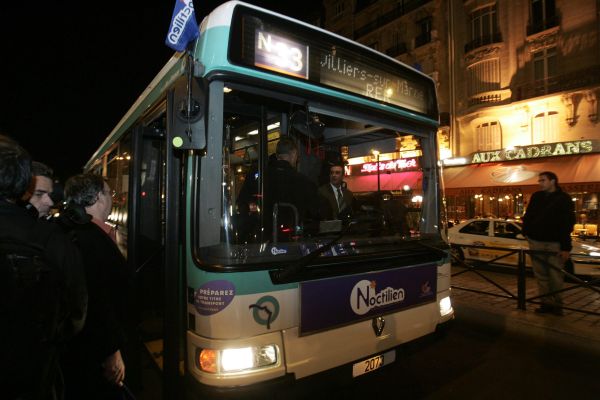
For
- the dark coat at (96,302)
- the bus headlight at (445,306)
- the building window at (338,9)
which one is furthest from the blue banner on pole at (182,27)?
the building window at (338,9)

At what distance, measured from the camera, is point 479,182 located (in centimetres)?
1672

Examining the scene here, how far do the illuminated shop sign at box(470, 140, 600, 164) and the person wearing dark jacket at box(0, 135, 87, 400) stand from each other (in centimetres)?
1800

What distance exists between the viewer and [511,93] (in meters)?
19.1

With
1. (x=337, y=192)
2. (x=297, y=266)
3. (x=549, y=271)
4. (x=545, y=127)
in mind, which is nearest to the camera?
(x=297, y=266)

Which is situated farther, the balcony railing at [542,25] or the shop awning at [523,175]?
the balcony railing at [542,25]

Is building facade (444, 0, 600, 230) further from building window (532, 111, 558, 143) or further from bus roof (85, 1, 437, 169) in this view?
bus roof (85, 1, 437, 169)

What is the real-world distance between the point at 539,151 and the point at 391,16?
1501cm

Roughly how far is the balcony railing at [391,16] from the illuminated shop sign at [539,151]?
11599mm

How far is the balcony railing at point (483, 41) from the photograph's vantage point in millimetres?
19844

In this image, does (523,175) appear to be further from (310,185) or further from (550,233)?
(310,185)

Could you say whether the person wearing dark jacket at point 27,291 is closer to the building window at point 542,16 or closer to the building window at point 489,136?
the building window at point 489,136

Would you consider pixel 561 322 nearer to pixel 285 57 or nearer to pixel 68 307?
pixel 285 57

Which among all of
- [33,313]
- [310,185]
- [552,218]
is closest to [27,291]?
[33,313]

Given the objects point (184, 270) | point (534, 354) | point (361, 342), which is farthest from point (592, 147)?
point (184, 270)
